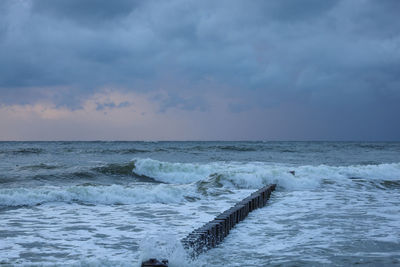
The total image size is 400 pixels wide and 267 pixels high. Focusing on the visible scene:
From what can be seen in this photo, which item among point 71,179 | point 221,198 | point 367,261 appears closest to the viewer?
point 367,261

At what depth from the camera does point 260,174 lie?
51.0ft

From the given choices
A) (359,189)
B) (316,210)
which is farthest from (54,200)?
(359,189)

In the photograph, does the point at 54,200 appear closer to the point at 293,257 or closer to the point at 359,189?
the point at 293,257

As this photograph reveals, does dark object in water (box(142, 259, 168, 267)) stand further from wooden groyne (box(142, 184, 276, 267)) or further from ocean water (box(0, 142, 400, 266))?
ocean water (box(0, 142, 400, 266))

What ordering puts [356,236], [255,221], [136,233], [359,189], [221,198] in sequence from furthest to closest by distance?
1. [359,189]
2. [221,198]
3. [255,221]
4. [136,233]
5. [356,236]

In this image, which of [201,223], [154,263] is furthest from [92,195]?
[154,263]

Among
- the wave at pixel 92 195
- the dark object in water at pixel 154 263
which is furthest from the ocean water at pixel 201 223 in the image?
the dark object in water at pixel 154 263

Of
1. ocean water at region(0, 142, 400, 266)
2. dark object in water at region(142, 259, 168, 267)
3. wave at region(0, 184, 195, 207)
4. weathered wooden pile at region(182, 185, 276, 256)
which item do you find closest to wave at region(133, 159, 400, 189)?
ocean water at region(0, 142, 400, 266)

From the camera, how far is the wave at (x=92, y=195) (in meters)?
10.2

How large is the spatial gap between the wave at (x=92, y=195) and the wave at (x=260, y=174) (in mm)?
3257

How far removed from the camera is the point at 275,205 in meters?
10.3

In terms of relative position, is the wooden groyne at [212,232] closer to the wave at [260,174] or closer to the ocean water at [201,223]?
the ocean water at [201,223]

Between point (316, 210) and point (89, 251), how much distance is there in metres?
5.50

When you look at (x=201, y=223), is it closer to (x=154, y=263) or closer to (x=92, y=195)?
(x=154, y=263)
